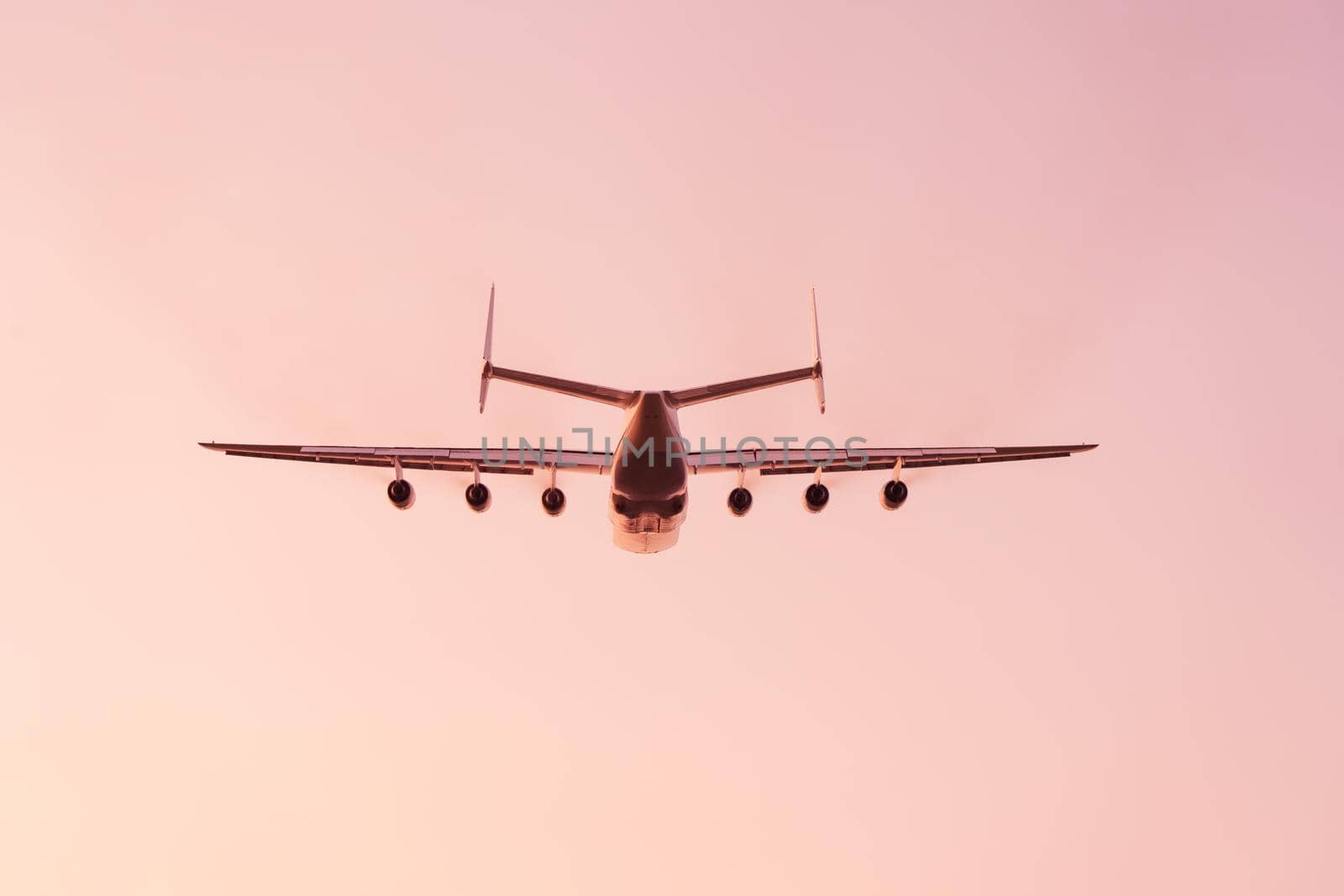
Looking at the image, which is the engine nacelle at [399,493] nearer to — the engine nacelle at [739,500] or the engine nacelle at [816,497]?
the engine nacelle at [739,500]

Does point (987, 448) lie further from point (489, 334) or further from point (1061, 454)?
point (489, 334)

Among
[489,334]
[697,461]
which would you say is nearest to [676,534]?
[697,461]

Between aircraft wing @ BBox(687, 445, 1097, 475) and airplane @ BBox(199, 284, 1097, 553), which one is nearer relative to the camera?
airplane @ BBox(199, 284, 1097, 553)

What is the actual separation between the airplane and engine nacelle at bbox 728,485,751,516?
0.04 m

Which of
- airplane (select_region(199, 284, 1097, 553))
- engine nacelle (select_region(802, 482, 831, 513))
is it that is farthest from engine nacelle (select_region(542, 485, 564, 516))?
engine nacelle (select_region(802, 482, 831, 513))

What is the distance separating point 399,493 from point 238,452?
607 cm

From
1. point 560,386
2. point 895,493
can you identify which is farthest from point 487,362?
point 895,493

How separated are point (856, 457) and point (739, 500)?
15.4 ft

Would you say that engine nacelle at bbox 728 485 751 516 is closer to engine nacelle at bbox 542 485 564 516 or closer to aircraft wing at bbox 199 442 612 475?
aircraft wing at bbox 199 442 612 475

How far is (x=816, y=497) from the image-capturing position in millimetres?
39031

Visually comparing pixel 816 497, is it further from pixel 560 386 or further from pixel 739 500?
pixel 560 386

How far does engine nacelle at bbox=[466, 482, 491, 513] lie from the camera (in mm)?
37656

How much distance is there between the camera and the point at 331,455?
36.4m

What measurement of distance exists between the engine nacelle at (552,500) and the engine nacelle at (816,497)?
31.0 ft
